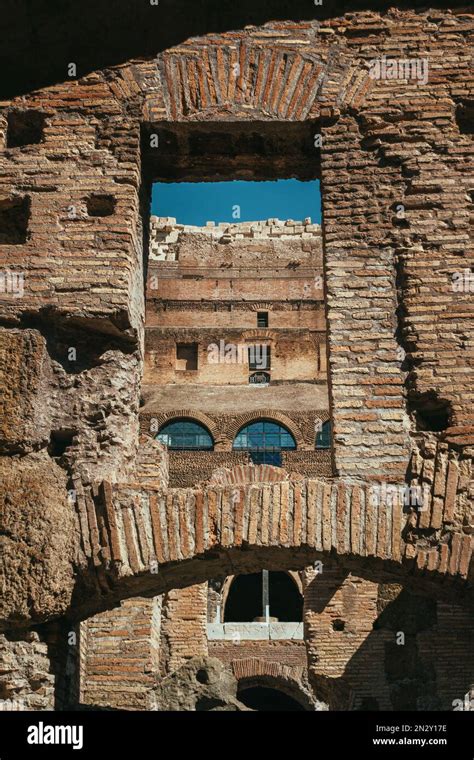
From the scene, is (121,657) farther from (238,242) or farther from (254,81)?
(238,242)

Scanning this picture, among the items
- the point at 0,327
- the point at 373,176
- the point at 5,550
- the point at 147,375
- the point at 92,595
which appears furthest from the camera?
the point at 147,375

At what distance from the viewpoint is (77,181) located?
16.1 ft

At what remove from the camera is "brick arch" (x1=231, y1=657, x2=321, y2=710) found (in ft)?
47.5

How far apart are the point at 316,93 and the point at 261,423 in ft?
59.7

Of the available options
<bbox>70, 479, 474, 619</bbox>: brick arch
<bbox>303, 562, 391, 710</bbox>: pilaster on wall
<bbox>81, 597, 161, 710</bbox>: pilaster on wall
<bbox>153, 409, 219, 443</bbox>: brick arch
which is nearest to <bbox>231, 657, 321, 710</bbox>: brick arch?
<bbox>303, 562, 391, 710</bbox>: pilaster on wall

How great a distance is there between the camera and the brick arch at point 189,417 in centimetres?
2255

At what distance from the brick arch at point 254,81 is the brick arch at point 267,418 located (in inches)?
690

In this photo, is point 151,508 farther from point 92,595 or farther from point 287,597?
point 287,597

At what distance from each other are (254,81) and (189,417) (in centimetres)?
1812

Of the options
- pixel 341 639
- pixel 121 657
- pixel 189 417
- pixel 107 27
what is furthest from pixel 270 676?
pixel 107 27

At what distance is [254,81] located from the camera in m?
5.05

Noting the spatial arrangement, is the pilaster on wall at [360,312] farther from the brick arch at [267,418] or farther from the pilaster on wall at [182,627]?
the brick arch at [267,418]

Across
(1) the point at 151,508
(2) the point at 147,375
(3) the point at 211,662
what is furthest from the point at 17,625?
(2) the point at 147,375

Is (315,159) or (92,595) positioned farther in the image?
(315,159)
